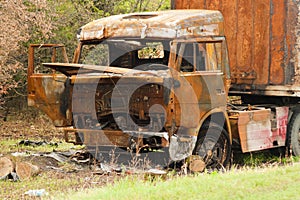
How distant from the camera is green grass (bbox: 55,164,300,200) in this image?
7746 millimetres

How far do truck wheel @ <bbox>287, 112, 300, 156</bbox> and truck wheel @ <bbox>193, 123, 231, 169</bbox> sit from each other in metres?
2.03

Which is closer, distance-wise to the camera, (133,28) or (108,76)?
(108,76)

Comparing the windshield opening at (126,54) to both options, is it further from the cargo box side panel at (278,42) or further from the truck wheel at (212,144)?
the cargo box side panel at (278,42)

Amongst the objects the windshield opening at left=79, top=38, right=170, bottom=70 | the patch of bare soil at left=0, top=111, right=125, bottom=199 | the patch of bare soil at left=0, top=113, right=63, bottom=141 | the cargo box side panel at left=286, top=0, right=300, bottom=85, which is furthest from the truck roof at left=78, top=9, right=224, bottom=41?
the patch of bare soil at left=0, top=113, right=63, bottom=141

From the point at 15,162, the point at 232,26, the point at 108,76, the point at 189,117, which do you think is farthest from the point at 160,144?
the point at 232,26

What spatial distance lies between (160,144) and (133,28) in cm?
208

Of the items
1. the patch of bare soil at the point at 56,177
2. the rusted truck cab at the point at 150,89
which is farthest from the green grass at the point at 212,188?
the rusted truck cab at the point at 150,89

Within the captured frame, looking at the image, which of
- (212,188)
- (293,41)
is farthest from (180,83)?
(293,41)

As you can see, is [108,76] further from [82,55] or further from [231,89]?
[231,89]

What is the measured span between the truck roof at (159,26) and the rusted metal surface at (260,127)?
63.2 inches

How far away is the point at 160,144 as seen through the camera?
10.7m

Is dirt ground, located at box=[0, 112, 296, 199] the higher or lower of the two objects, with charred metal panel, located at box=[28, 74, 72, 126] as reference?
lower

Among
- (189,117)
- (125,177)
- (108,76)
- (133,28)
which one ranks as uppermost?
(133,28)

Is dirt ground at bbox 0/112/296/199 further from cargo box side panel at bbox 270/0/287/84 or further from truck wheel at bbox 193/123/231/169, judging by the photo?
cargo box side panel at bbox 270/0/287/84
